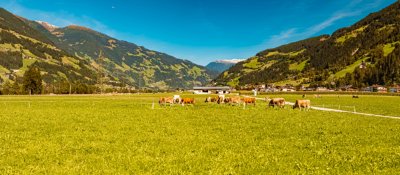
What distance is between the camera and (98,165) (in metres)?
14.6

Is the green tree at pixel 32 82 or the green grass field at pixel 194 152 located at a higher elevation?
Result: the green tree at pixel 32 82

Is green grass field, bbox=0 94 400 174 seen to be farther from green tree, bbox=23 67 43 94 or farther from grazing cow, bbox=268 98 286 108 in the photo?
green tree, bbox=23 67 43 94

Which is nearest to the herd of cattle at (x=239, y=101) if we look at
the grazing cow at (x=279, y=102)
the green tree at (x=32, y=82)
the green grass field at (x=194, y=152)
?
the grazing cow at (x=279, y=102)

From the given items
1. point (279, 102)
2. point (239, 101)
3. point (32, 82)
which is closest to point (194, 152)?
point (279, 102)

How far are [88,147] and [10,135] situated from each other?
7.77 metres

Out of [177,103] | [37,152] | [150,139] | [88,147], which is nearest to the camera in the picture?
[37,152]

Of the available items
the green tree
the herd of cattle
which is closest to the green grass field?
the herd of cattle

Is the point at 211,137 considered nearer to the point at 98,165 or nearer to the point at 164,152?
the point at 164,152

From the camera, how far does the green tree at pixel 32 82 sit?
537 ft

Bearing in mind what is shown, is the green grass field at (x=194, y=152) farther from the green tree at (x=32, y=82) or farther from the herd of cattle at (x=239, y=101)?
the green tree at (x=32, y=82)

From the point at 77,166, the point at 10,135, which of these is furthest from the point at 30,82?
the point at 77,166

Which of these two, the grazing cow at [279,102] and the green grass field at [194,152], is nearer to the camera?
the green grass field at [194,152]

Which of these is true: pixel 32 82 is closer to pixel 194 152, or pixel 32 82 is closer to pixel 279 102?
pixel 279 102

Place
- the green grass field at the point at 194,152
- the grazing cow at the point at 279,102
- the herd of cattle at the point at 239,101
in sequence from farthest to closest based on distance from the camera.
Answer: the grazing cow at the point at 279,102, the herd of cattle at the point at 239,101, the green grass field at the point at 194,152
